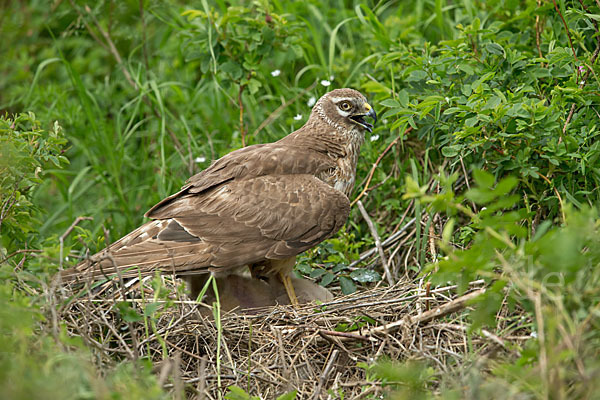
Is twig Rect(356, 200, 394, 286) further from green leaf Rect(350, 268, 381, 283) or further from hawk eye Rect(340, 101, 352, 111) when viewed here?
hawk eye Rect(340, 101, 352, 111)

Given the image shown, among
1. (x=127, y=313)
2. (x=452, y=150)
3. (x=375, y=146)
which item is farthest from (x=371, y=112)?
(x=127, y=313)

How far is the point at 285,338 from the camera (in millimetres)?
3914

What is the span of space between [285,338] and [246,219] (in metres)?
0.88

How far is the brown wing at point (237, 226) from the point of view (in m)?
4.19

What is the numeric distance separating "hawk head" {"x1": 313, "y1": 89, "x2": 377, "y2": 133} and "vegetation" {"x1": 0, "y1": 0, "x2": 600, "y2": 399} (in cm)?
17

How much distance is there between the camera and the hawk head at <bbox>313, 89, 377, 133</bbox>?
4984 millimetres

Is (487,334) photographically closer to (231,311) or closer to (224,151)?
(231,311)

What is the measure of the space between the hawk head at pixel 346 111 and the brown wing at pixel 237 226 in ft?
2.24

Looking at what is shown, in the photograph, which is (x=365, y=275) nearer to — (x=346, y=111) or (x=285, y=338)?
(x=285, y=338)

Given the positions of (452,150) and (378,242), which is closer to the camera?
(452,150)

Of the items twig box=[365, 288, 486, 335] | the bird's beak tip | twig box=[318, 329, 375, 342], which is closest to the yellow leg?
twig box=[318, 329, 375, 342]

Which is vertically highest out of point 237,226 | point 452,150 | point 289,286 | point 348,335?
point 452,150

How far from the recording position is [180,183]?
18.4ft

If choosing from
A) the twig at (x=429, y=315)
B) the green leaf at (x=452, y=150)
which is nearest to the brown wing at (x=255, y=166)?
the green leaf at (x=452, y=150)
